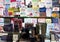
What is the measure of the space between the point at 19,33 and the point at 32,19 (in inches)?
7.7

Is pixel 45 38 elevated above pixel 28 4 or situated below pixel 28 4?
below

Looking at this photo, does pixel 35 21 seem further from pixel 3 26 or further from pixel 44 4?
pixel 3 26

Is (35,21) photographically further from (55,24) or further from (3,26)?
(3,26)

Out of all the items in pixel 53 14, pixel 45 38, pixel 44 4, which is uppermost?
pixel 44 4

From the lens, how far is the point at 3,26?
113 centimetres

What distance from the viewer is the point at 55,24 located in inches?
44.3

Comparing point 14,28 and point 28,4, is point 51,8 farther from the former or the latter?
point 14,28

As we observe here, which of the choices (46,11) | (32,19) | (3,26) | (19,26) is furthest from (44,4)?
(3,26)

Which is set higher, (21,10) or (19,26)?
(21,10)

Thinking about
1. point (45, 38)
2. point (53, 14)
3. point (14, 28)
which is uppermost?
point (53, 14)

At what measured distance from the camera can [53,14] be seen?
112 cm

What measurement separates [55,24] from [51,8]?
0.17m

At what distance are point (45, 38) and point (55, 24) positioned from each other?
175mm

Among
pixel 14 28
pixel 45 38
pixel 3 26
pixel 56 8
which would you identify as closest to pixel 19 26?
pixel 14 28
